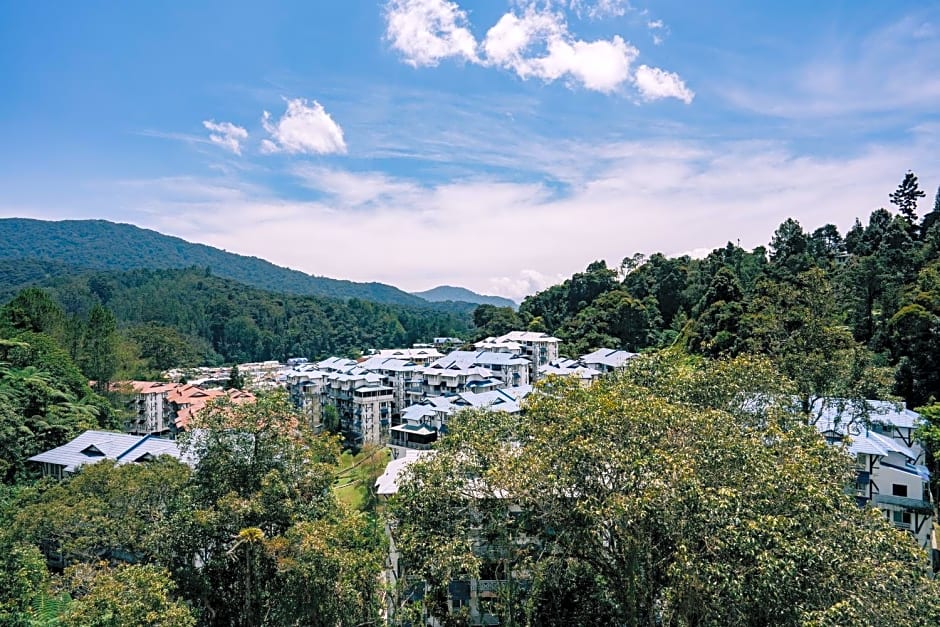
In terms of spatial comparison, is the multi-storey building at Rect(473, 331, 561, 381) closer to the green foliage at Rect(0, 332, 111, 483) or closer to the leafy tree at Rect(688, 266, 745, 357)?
the leafy tree at Rect(688, 266, 745, 357)

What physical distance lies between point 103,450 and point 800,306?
30.2 m

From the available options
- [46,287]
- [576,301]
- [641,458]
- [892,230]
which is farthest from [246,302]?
[641,458]

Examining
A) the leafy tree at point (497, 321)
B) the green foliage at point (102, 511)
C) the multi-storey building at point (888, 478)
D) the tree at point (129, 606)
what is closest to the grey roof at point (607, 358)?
the leafy tree at point (497, 321)

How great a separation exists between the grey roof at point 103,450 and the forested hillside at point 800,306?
26.1 meters

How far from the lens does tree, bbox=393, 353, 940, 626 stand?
7.68 meters

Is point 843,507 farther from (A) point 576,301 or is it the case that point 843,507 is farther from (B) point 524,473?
(A) point 576,301

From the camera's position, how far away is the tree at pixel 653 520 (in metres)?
7.68

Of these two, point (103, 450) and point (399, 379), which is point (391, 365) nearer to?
point (399, 379)

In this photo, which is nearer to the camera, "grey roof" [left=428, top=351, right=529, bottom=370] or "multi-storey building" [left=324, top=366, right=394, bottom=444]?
"multi-storey building" [left=324, top=366, right=394, bottom=444]

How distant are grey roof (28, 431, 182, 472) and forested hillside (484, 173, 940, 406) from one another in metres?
26.1

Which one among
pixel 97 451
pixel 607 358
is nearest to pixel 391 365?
pixel 607 358

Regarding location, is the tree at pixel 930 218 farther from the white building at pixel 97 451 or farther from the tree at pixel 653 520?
the white building at pixel 97 451

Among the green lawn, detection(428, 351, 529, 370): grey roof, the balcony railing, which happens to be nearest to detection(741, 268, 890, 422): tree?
the balcony railing

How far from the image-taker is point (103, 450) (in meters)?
25.5
